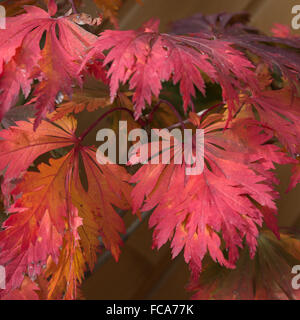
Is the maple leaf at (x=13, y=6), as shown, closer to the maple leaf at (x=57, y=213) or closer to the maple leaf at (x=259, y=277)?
the maple leaf at (x=57, y=213)

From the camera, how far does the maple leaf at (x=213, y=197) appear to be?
12.3 inches

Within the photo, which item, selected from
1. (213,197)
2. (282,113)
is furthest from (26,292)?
(282,113)

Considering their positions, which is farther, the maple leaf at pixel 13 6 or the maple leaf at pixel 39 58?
the maple leaf at pixel 13 6

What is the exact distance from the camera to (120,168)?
36cm

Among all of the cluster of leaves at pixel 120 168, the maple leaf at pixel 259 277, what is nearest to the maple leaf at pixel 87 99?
the cluster of leaves at pixel 120 168

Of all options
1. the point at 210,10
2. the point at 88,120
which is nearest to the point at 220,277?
the point at 88,120

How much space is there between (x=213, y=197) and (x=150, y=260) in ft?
1.55

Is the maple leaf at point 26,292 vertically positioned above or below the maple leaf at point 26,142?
below

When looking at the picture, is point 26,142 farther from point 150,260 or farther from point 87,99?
point 150,260

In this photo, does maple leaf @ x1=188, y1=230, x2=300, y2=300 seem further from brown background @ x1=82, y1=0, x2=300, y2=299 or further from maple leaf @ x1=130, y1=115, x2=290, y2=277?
brown background @ x1=82, y1=0, x2=300, y2=299

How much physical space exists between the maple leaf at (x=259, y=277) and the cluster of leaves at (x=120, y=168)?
111 millimetres

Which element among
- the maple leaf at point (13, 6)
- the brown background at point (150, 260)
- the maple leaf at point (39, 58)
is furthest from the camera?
the brown background at point (150, 260)

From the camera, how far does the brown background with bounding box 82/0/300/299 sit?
2.38ft
